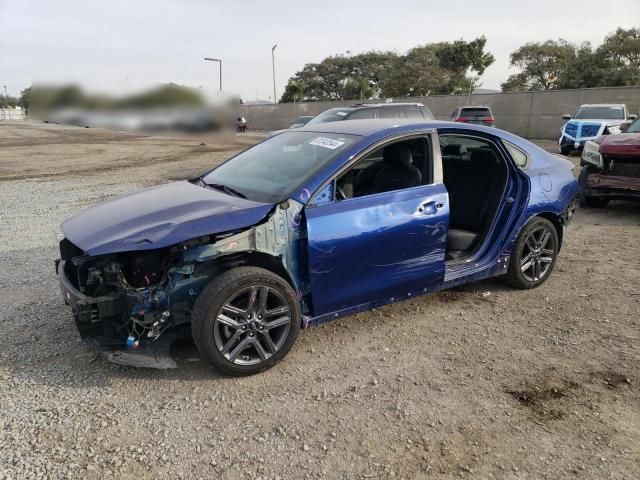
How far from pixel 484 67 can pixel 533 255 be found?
51468 mm

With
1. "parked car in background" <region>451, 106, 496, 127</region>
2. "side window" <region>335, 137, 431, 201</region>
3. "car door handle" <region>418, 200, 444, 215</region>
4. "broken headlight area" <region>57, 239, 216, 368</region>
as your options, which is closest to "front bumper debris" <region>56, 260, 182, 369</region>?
"broken headlight area" <region>57, 239, 216, 368</region>

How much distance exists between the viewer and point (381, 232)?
3.55 metres

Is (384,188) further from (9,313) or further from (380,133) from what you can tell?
(9,313)

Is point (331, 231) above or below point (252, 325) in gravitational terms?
above

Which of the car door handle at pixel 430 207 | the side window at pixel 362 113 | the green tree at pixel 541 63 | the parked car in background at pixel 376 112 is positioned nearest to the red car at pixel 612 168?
the parked car in background at pixel 376 112

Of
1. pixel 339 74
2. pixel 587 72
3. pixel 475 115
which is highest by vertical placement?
pixel 339 74

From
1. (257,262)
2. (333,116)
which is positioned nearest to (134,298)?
(257,262)

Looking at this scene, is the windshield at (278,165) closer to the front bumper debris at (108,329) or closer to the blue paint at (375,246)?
the blue paint at (375,246)

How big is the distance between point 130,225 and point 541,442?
8.85ft

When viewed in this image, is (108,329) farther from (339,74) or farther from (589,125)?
(339,74)

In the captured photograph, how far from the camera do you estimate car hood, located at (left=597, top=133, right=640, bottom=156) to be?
7062 mm

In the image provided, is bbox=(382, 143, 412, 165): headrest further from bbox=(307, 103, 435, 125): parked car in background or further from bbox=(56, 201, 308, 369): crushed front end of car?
bbox=(307, 103, 435, 125): parked car in background

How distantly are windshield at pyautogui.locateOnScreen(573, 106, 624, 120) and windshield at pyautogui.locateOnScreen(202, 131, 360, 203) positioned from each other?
1645 centimetres

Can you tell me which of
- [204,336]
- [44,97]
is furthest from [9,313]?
[44,97]
